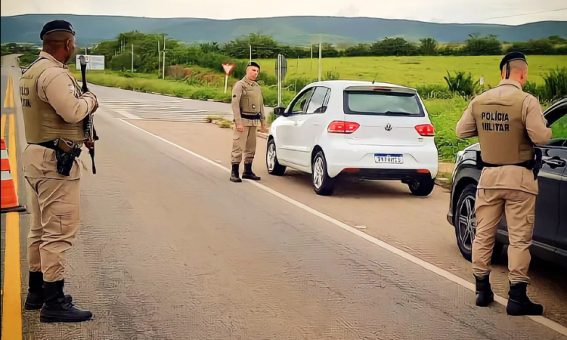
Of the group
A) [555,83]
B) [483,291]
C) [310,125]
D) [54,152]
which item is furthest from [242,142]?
[54,152]

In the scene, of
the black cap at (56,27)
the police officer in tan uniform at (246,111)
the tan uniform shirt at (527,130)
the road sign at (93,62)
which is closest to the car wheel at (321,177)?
the police officer in tan uniform at (246,111)

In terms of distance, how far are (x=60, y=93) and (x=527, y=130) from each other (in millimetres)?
3141

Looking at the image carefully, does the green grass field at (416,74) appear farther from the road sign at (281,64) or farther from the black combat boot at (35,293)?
the black combat boot at (35,293)

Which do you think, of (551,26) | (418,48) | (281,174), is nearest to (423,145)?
(281,174)

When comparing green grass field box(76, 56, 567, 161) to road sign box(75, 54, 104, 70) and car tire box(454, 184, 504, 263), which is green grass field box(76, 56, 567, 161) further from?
road sign box(75, 54, 104, 70)

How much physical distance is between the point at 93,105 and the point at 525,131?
2992 mm

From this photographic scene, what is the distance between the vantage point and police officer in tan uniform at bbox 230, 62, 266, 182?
1180 cm

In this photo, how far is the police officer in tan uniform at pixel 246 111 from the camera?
464 inches

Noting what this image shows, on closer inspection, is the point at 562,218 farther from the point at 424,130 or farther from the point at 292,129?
the point at 292,129

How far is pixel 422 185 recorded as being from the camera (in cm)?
1122

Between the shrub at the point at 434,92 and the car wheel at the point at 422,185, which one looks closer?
the car wheel at the point at 422,185

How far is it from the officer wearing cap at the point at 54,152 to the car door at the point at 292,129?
6978 mm

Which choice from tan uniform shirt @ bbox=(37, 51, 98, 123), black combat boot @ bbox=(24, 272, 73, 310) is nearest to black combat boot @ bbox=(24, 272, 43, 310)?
black combat boot @ bbox=(24, 272, 73, 310)

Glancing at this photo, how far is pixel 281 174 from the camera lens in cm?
1322
